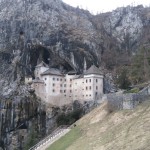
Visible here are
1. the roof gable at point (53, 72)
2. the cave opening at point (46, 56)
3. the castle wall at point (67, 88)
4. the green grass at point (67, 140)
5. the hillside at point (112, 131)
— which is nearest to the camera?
the hillside at point (112, 131)

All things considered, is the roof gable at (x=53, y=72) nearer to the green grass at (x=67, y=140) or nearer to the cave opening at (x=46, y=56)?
the cave opening at (x=46, y=56)

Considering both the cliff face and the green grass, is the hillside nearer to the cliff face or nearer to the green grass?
the green grass

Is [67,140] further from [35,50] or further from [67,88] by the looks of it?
[35,50]

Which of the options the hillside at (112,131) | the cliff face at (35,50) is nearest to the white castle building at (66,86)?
the cliff face at (35,50)

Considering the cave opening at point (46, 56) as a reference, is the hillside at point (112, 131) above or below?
below

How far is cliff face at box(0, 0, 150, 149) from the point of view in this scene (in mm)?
80562

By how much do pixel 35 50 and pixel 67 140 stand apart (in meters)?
41.3

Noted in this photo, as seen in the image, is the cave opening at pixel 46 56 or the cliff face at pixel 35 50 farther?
the cave opening at pixel 46 56

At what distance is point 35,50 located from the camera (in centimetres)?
9119

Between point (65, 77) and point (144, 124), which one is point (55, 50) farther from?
point (144, 124)

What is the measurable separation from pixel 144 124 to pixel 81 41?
60177mm

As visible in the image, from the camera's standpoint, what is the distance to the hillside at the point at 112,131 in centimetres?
3875

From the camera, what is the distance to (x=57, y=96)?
8450 cm

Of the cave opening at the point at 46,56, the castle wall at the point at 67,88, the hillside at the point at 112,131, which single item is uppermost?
the cave opening at the point at 46,56
